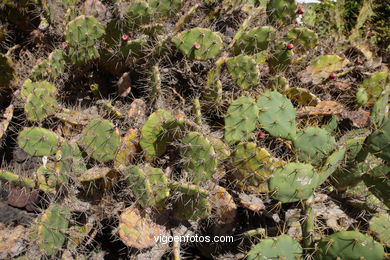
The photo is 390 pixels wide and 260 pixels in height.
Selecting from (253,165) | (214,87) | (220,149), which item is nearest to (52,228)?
(220,149)

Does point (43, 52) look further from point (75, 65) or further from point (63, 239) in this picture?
point (63, 239)

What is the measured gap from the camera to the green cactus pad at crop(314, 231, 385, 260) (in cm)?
166

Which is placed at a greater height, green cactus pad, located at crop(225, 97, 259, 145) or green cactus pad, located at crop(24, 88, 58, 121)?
green cactus pad, located at crop(225, 97, 259, 145)

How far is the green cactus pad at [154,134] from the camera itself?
85.9 inches

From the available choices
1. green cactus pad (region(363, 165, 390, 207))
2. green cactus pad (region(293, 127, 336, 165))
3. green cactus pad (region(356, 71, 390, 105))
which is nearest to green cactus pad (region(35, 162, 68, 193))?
green cactus pad (region(293, 127, 336, 165))

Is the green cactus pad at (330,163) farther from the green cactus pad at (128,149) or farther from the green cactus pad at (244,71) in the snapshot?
the green cactus pad at (128,149)

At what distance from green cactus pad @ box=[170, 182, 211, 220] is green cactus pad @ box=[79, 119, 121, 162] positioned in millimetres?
423

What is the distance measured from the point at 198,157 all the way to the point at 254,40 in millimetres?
1029

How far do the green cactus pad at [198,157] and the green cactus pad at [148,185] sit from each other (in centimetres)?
16

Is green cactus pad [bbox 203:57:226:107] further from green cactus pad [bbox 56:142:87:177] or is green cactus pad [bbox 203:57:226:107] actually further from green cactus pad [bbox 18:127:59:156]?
green cactus pad [bbox 18:127:59:156]

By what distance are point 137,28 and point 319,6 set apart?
2.65 meters

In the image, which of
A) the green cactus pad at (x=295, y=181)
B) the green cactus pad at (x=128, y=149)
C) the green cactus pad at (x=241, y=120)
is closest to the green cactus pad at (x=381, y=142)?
the green cactus pad at (x=295, y=181)

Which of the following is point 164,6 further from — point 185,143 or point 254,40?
point 185,143

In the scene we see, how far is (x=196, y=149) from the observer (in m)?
2.02
